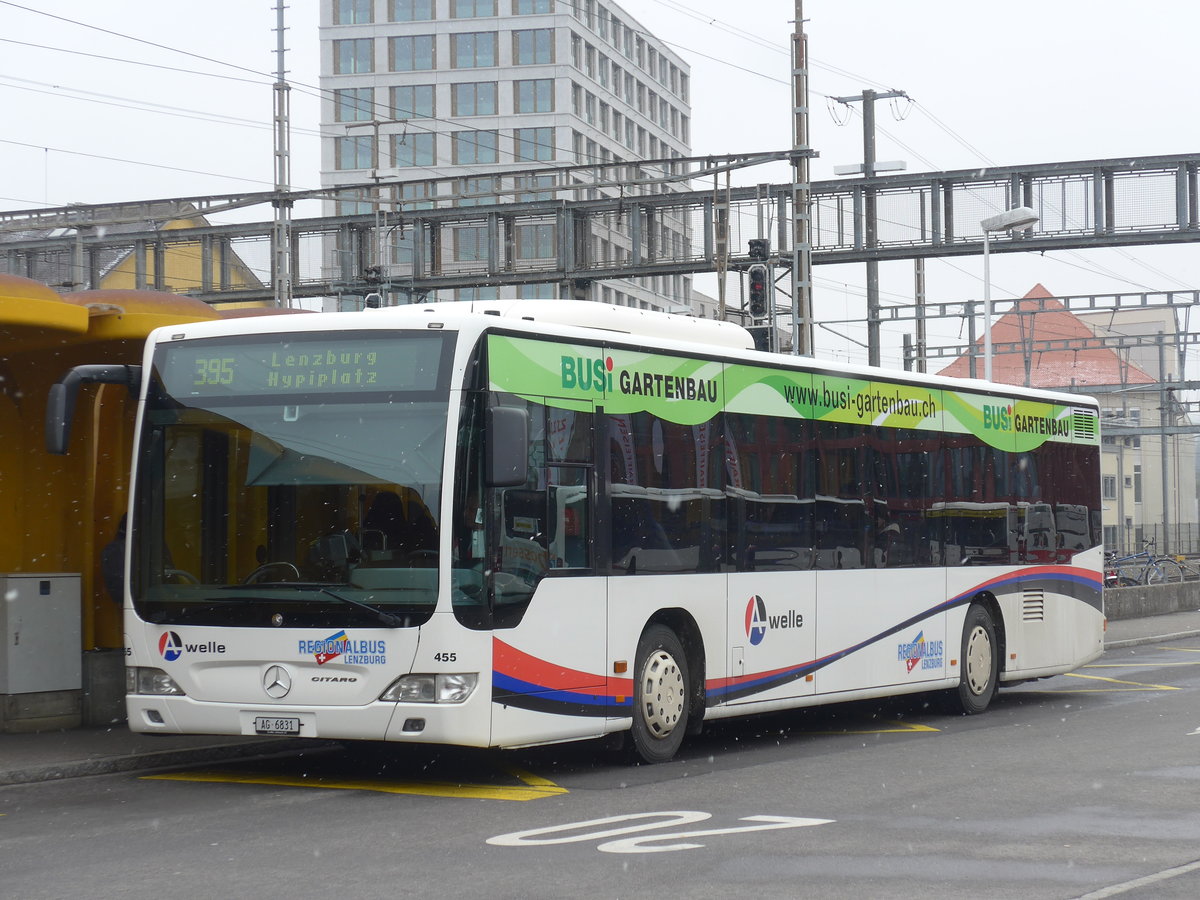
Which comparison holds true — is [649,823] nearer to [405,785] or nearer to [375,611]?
[375,611]

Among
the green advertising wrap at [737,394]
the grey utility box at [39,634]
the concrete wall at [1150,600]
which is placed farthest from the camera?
the concrete wall at [1150,600]

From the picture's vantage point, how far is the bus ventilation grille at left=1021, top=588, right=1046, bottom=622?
1844 centimetres

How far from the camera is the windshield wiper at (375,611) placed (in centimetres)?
1109

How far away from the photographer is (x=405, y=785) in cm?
1172

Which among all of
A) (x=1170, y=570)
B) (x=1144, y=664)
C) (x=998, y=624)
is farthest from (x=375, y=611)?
(x=1170, y=570)

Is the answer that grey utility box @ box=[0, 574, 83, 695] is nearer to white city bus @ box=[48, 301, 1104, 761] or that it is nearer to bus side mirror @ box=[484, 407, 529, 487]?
white city bus @ box=[48, 301, 1104, 761]

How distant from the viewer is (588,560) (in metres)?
12.2

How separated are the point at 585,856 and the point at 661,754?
13.9 ft

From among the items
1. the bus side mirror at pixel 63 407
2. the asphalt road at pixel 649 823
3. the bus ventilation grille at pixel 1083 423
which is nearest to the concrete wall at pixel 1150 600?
the bus ventilation grille at pixel 1083 423

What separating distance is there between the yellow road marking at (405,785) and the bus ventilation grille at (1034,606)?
7569mm

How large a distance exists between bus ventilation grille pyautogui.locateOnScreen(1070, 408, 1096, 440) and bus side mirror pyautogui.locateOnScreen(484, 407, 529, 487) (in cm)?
1013

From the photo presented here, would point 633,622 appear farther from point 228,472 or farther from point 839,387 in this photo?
point 839,387

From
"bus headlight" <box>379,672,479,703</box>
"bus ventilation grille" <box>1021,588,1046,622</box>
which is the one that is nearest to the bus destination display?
"bus headlight" <box>379,672,479,703</box>

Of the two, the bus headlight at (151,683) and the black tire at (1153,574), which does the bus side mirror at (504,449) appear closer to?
the bus headlight at (151,683)
